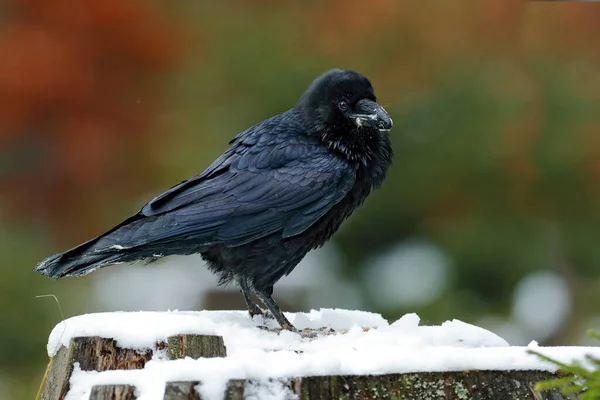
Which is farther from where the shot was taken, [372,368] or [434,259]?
[434,259]

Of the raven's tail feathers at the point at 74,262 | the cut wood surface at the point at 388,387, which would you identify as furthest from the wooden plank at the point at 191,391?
the raven's tail feathers at the point at 74,262

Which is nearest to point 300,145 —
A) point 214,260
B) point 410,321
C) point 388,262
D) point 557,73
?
point 214,260

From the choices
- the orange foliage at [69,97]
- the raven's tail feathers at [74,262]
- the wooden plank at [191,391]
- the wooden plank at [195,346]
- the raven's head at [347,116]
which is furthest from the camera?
the orange foliage at [69,97]

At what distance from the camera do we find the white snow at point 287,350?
186cm

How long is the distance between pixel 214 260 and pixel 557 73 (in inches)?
152

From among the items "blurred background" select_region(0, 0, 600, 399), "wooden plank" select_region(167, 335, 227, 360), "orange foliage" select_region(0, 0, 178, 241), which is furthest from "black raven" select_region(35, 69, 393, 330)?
"orange foliage" select_region(0, 0, 178, 241)

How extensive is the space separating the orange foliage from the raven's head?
3.26 m

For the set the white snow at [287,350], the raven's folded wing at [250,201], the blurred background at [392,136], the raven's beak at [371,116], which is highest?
the blurred background at [392,136]

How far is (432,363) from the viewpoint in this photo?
1946mm

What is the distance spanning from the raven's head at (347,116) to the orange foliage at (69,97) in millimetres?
3257

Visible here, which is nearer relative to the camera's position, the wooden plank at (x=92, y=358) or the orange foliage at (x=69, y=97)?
the wooden plank at (x=92, y=358)

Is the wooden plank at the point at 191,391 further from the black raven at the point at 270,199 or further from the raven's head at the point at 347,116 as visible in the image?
the raven's head at the point at 347,116

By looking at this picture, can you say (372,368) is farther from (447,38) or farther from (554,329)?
(447,38)

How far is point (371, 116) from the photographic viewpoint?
3.54 m
